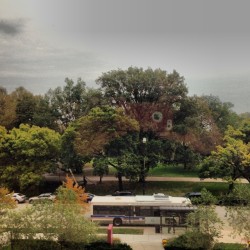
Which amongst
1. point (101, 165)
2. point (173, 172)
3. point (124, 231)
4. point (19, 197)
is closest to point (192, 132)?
point (173, 172)

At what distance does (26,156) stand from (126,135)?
9074 mm

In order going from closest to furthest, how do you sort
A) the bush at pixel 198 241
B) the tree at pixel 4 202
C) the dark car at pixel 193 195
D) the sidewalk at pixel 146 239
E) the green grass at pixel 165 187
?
the bush at pixel 198 241, the tree at pixel 4 202, the sidewalk at pixel 146 239, the dark car at pixel 193 195, the green grass at pixel 165 187

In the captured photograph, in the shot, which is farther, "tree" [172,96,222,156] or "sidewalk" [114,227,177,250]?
"tree" [172,96,222,156]

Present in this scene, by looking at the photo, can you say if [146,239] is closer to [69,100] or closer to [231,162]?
[231,162]

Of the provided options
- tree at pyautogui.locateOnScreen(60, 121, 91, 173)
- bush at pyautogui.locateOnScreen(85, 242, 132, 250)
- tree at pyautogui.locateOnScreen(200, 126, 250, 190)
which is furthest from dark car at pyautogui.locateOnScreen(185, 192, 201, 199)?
bush at pyautogui.locateOnScreen(85, 242, 132, 250)

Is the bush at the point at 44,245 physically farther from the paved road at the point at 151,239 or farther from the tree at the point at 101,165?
the tree at the point at 101,165

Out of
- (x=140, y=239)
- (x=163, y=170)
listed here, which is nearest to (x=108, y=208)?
(x=140, y=239)

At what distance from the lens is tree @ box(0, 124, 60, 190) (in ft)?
123

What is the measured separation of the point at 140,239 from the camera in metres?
26.8

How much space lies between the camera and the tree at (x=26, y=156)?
123 feet

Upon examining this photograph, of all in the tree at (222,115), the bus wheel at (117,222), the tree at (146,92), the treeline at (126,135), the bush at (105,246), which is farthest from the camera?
the tree at (222,115)

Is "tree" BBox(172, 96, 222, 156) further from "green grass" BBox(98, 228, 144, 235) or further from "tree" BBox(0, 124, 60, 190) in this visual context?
"green grass" BBox(98, 228, 144, 235)

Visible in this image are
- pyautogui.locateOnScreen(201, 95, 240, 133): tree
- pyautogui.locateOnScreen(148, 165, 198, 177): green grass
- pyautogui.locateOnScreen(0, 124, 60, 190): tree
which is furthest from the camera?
pyautogui.locateOnScreen(201, 95, 240, 133): tree

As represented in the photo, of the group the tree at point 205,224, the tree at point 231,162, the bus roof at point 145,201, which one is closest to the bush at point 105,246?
the tree at point 205,224
